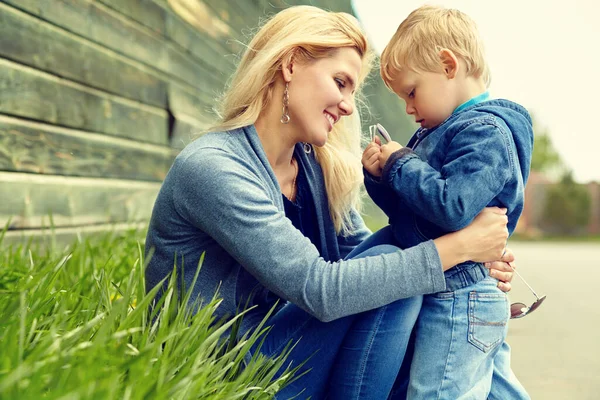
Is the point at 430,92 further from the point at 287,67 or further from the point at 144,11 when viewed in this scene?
the point at 144,11

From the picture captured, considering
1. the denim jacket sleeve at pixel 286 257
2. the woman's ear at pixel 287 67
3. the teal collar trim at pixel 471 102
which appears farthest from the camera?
the woman's ear at pixel 287 67

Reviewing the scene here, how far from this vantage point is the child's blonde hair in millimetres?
1880

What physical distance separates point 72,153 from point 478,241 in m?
1.94

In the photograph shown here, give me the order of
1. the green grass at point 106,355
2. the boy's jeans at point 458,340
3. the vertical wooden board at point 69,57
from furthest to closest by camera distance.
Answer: the vertical wooden board at point 69,57 → the boy's jeans at point 458,340 → the green grass at point 106,355

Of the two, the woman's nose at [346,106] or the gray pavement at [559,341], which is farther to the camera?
the gray pavement at [559,341]

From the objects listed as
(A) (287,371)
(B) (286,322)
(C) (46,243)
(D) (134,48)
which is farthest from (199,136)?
(D) (134,48)

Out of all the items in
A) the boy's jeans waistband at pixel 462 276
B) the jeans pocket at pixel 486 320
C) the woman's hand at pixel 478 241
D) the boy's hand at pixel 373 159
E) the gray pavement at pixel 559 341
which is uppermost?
the boy's hand at pixel 373 159

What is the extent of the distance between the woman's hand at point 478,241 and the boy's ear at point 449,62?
395mm

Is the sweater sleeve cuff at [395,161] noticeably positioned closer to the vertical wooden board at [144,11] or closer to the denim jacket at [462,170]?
the denim jacket at [462,170]

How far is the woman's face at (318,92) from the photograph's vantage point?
2.02 metres

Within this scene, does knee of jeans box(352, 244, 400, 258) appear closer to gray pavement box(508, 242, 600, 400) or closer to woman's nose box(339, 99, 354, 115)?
woman's nose box(339, 99, 354, 115)

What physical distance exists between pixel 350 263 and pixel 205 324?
0.41 metres

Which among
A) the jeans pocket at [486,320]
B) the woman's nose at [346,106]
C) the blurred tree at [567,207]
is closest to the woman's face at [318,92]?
the woman's nose at [346,106]

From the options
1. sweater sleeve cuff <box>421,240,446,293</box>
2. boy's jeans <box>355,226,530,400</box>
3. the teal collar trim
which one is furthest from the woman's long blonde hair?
boy's jeans <box>355,226,530,400</box>
